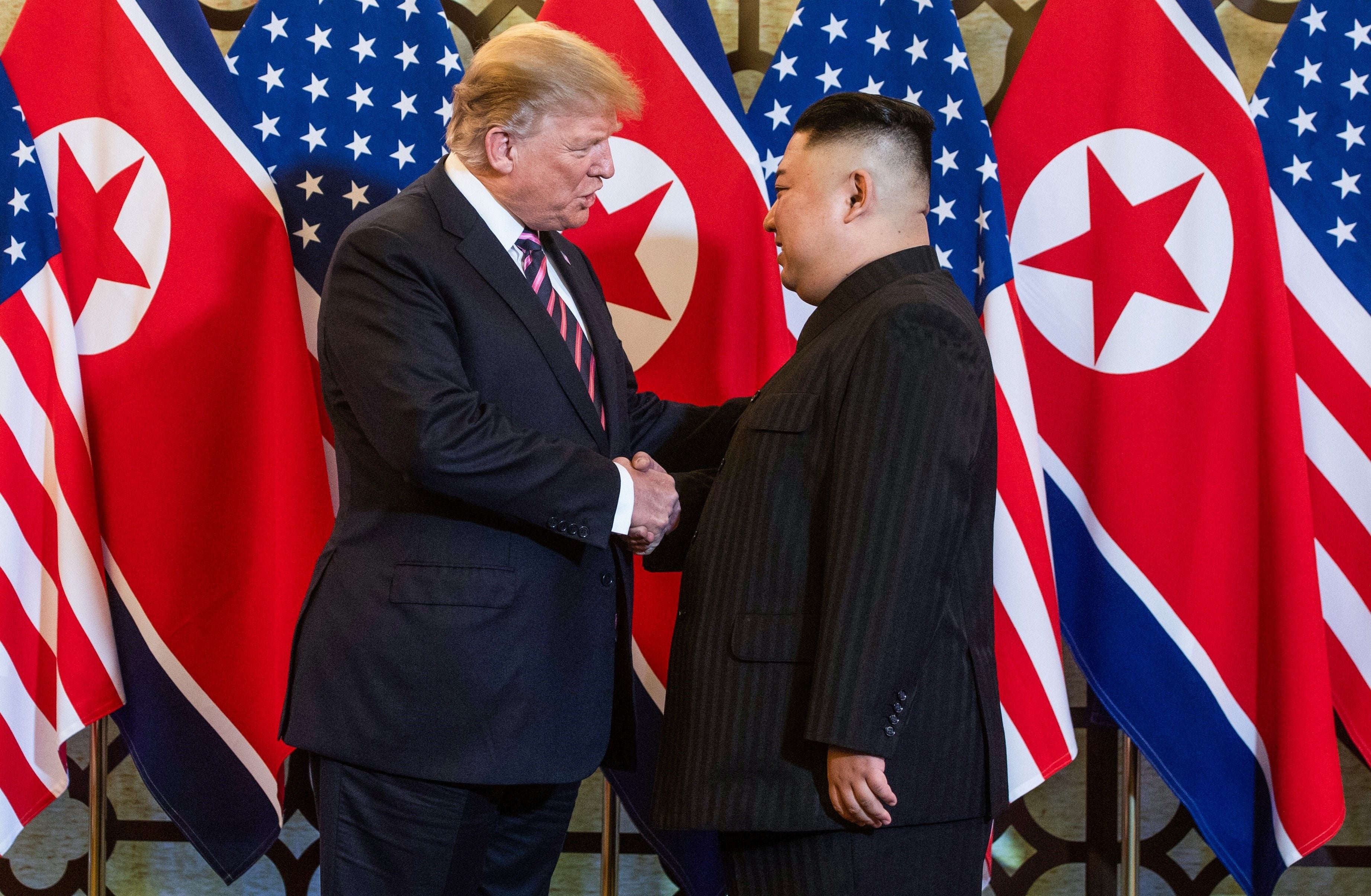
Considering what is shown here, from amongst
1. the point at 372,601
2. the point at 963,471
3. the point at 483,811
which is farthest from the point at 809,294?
the point at 483,811

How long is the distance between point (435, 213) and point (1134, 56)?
1.34m

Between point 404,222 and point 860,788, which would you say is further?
point 404,222

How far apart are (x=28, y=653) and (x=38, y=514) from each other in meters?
0.26

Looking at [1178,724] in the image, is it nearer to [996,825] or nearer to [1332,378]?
[996,825]

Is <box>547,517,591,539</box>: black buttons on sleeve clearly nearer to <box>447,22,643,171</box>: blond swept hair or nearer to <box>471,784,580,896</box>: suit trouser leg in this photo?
<box>471,784,580,896</box>: suit trouser leg

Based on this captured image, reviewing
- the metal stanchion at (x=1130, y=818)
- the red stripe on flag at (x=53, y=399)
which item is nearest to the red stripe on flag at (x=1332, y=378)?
the metal stanchion at (x=1130, y=818)

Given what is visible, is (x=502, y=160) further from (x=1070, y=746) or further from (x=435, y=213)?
(x=1070, y=746)

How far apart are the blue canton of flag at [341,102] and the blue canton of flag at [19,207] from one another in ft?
1.27

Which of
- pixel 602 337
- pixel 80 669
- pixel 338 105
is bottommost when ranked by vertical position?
pixel 80 669

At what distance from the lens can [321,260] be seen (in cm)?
218

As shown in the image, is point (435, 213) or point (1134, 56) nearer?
point (435, 213)

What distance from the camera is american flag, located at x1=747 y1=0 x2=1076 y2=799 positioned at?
6.72ft

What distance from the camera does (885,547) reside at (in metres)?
1.28

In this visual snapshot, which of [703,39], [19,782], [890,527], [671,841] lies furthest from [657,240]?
[19,782]
